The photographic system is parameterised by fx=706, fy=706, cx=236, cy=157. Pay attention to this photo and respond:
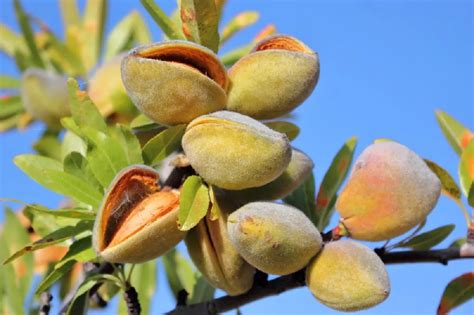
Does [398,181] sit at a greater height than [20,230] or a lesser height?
greater

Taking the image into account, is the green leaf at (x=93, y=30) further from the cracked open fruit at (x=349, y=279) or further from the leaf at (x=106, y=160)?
the cracked open fruit at (x=349, y=279)

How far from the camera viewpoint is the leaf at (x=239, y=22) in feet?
6.19

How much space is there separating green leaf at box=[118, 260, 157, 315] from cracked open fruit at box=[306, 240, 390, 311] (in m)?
0.72

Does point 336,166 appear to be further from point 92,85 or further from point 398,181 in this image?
point 92,85

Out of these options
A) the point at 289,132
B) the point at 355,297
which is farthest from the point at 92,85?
the point at 355,297

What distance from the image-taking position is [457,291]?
125cm

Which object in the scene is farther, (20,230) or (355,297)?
(20,230)

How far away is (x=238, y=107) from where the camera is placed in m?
1.13

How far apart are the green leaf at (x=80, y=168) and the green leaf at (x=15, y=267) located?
1.58 feet

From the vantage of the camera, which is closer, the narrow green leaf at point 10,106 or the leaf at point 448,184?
the leaf at point 448,184

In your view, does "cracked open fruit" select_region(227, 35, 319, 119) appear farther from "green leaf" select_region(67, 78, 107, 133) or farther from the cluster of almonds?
"green leaf" select_region(67, 78, 107, 133)

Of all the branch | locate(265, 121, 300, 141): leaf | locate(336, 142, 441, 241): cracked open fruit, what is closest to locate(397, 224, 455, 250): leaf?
the branch

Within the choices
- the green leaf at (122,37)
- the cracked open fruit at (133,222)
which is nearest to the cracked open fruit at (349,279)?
the cracked open fruit at (133,222)

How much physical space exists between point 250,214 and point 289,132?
27 cm
